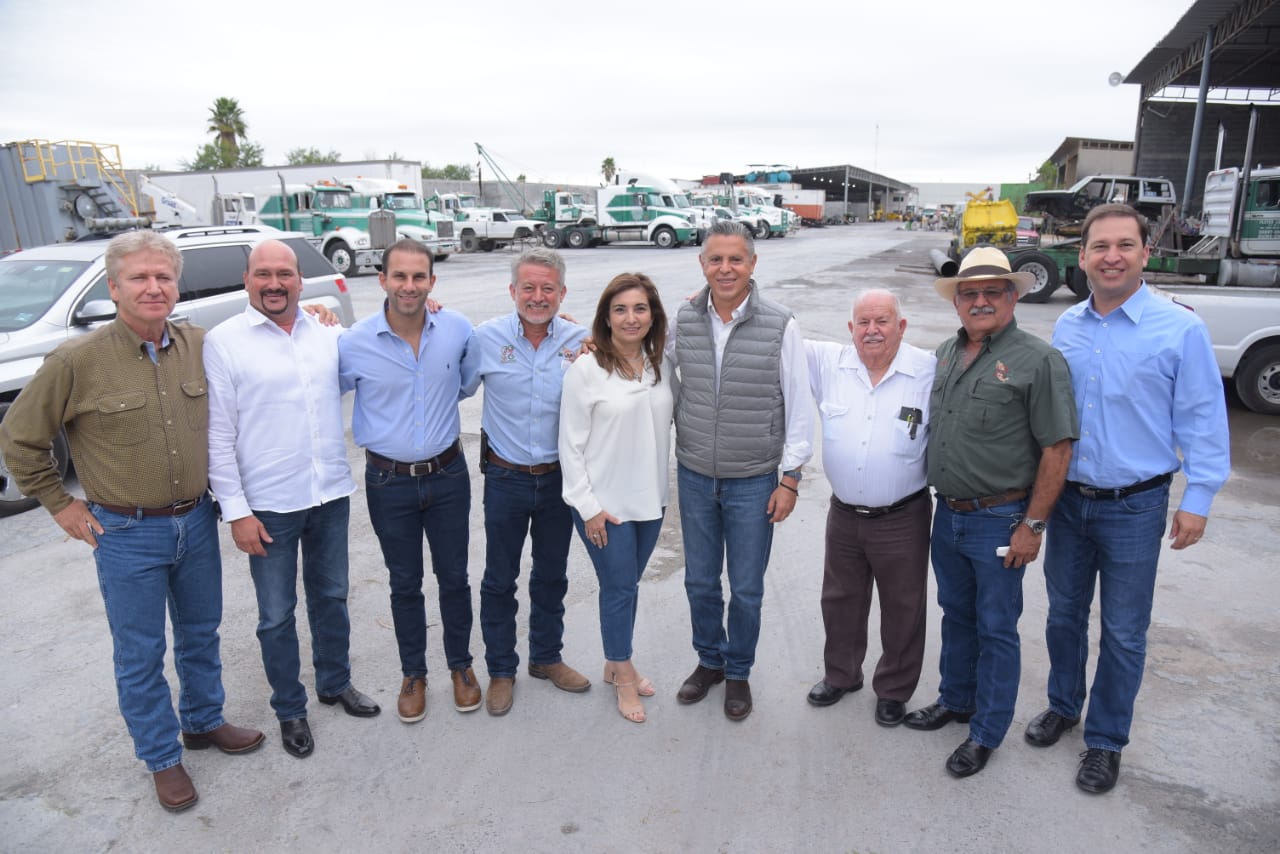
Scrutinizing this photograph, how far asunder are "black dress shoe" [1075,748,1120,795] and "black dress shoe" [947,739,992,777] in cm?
31

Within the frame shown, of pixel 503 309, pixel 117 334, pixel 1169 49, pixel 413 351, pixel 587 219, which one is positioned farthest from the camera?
pixel 587 219

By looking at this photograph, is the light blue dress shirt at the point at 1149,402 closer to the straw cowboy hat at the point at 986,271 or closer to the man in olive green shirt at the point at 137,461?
the straw cowboy hat at the point at 986,271

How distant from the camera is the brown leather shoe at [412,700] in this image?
3369 mm

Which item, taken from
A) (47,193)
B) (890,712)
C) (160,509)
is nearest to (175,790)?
(160,509)

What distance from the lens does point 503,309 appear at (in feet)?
49.2

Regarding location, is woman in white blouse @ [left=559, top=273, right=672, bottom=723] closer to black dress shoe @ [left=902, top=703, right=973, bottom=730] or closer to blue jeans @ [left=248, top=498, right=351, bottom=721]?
blue jeans @ [left=248, top=498, right=351, bottom=721]

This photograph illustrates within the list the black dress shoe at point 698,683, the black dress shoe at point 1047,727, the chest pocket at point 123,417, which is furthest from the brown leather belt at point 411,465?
the black dress shoe at point 1047,727

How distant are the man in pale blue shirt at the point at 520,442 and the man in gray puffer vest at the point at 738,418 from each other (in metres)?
0.52

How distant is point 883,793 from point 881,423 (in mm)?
1335

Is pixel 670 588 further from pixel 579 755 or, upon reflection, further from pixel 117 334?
pixel 117 334

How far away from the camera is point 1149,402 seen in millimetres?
2822

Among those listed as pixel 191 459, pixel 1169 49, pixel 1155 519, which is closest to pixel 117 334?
pixel 191 459

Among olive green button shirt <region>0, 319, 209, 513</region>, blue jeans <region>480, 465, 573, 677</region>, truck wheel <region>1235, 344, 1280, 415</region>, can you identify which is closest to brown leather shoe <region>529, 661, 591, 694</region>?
blue jeans <region>480, 465, 573, 677</region>

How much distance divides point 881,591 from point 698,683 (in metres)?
0.87
